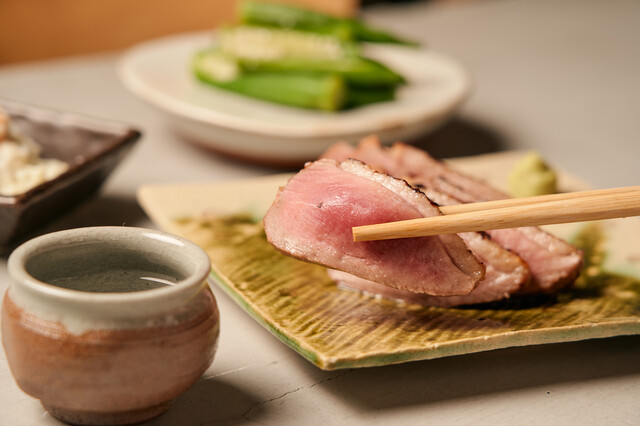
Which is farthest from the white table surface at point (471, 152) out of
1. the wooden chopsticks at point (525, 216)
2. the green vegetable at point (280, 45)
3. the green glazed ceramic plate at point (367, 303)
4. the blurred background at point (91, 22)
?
the blurred background at point (91, 22)

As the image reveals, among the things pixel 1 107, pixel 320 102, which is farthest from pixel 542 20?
pixel 1 107

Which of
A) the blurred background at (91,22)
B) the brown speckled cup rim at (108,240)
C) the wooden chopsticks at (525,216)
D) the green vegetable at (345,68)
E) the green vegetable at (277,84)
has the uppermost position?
the wooden chopsticks at (525,216)

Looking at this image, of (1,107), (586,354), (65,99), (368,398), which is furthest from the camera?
(65,99)

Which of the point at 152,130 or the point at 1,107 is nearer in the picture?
the point at 1,107

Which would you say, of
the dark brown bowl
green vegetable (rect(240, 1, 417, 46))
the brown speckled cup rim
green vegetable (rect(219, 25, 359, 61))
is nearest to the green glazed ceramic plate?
the dark brown bowl

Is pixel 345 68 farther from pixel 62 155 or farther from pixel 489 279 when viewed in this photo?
pixel 489 279

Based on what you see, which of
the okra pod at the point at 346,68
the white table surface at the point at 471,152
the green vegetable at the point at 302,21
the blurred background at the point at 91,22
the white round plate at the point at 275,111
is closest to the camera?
the white table surface at the point at 471,152

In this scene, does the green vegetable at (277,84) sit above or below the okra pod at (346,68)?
below

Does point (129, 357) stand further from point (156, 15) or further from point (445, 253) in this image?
point (156, 15)

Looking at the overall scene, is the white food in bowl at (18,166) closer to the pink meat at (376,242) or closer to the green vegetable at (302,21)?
the pink meat at (376,242)
